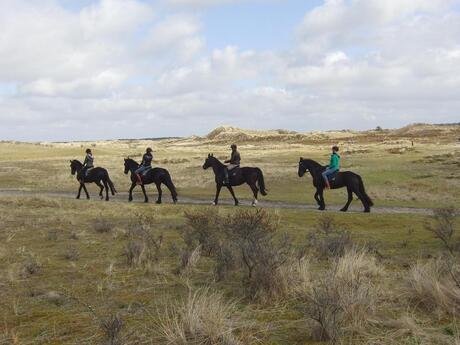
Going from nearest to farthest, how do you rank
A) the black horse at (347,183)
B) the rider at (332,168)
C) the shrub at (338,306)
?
the shrub at (338,306) < the black horse at (347,183) < the rider at (332,168)

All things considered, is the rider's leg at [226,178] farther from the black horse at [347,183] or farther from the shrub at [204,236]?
the shrub at [204,236]

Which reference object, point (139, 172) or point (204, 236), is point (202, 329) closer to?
point (204, 236)

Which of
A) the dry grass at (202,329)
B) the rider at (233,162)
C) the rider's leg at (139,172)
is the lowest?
the dry grass at (202,329)

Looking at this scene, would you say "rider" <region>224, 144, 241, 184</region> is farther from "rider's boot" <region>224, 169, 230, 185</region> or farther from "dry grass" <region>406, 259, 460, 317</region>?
"dry grass" <region>406, 259, 460, 317</region>

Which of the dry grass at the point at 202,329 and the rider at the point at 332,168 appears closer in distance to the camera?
the dry grass at the point at 202,329

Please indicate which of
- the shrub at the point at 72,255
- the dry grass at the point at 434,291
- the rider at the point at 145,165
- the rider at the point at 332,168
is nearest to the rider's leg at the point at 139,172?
the rider at the point at 145,165

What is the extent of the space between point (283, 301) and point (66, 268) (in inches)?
216

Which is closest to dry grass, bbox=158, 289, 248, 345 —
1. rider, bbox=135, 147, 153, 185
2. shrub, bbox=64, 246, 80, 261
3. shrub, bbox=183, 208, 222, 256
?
shrub, bbox=183, 208, 222, 256

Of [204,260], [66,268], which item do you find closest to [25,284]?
[66,268]

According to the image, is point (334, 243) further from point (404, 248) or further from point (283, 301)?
point (283, 301)

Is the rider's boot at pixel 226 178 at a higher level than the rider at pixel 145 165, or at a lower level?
lower

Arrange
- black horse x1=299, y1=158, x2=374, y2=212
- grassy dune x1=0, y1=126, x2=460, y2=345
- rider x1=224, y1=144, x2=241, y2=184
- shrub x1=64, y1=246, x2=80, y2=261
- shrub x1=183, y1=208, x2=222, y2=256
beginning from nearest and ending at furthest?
grassy dune x1=0, y1=126, x2=460, y2=345, shrub x1=64, y1=246, x2=80, y2=261, shrub x1=183, y1=208, x2=222, y2=256, black horse x1=299, y1=158, x2=374, y2=212, rider x1=224, y1=144, x2=241, y2=184

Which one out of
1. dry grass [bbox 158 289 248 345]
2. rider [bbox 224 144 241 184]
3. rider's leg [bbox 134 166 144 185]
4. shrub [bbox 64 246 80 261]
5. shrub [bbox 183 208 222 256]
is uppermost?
rider [bbox 224 144 241 184]

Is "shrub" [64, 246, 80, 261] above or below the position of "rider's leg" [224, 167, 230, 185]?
below
